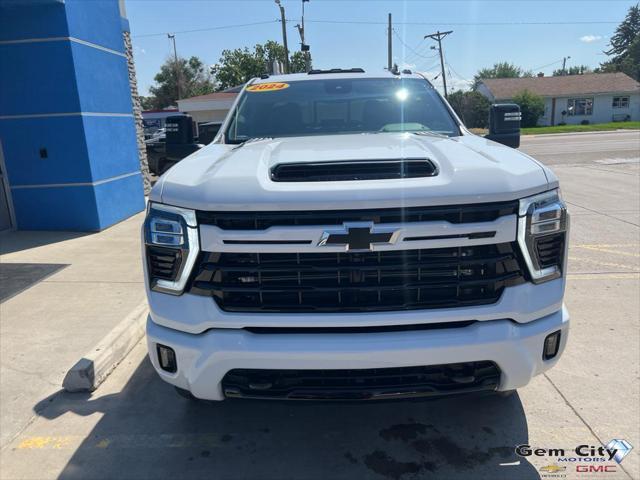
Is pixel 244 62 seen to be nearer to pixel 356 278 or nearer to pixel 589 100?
pixel 589 100

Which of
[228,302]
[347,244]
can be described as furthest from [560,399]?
[228,302]

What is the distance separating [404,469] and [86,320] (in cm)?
328

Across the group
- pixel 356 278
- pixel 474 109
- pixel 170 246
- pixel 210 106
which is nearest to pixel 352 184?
pixel 356 278

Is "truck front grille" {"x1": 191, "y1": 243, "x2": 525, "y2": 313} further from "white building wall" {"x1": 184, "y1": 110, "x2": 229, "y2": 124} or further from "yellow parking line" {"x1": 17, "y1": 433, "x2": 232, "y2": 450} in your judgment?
"white building wall" {"x1": 184, "y1": 110, "x2": 229, "y2": 124}

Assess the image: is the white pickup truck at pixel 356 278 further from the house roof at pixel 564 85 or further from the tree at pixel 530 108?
the house roof at pixel 564 85

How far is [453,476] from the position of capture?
8.48 feet

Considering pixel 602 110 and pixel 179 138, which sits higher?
pixel 179 138

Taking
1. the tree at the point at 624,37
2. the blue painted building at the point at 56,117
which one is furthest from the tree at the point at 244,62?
the tree at the point at 624,37

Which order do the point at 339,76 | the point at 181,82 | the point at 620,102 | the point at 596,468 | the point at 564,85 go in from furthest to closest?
the point at 181,82 → the point at 564,85 → the point at 620,102 → the point at 339,76 → the point at 596,468

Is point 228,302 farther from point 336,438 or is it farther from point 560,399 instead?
point 560,399

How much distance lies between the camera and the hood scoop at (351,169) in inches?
94.8

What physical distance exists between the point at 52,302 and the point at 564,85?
57156 millimetres

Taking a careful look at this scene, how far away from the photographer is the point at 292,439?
293cm

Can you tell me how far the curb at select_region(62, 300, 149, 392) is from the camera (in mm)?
3438
